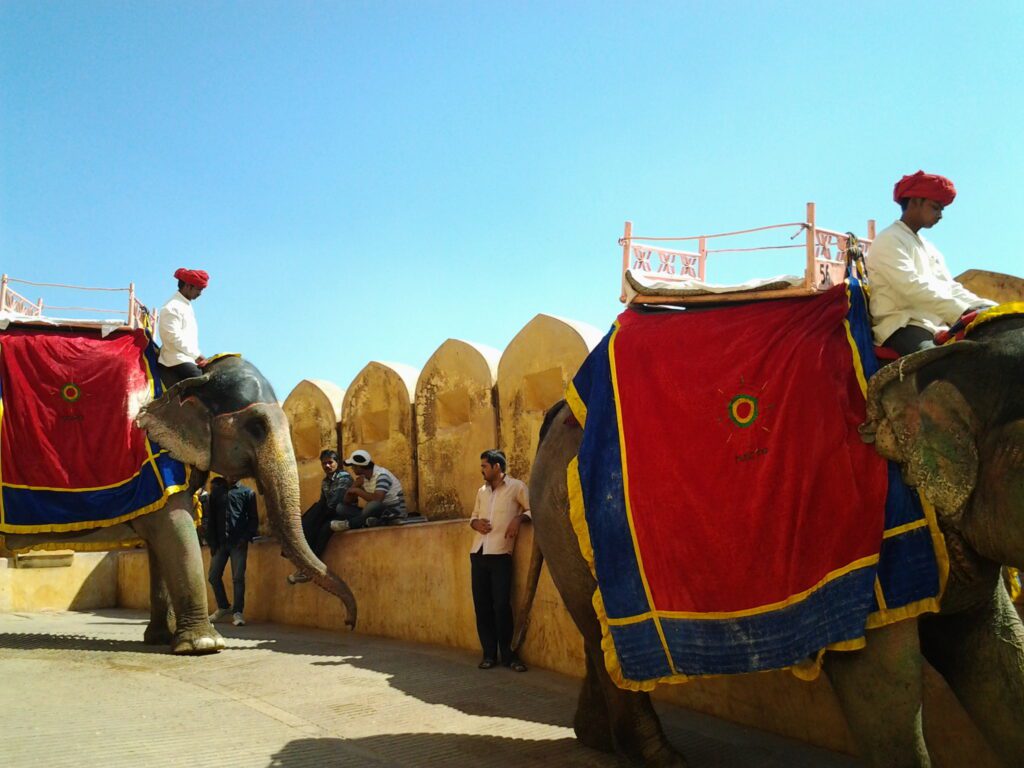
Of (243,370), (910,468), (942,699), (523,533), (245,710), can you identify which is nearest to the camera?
(910,468)

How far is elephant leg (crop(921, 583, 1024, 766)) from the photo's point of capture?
318cm

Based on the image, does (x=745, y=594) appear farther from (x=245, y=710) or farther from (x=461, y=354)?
(x=461, y=354)

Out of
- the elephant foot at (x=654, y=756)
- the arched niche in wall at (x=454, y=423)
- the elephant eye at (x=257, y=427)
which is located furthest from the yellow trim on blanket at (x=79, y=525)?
the elephant foot at (x=654, y=756)

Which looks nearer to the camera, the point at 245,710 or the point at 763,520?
the point at 763,520

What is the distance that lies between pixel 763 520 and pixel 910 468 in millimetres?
510

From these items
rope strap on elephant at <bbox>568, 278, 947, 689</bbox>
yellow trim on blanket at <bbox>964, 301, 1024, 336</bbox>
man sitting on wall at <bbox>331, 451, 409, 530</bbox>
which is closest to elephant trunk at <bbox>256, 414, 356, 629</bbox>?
man sitting on wall at <bbox>331, 451, 409, 530</bbox>

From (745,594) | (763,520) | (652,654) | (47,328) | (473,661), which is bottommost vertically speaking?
(473,661)

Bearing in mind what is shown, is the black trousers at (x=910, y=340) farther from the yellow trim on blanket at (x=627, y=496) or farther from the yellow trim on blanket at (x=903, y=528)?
the yellow trim on blanket at (x=627, y=496)

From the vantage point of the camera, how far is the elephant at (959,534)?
2891mm

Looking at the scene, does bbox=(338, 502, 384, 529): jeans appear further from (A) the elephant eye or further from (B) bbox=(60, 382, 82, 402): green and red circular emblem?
(B) bbox=(60, 382, 82, 402): green and red circular emblem

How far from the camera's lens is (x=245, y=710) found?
4809 millimetres

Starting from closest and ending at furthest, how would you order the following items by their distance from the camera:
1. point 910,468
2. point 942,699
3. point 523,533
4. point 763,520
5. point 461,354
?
point 910,468 < point 763,520 < point 942,699 < point 523,533 < point 461,354

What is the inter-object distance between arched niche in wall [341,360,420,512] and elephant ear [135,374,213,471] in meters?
2.46

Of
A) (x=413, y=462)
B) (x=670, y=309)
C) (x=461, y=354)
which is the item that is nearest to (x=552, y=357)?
(x=461, y=354)
